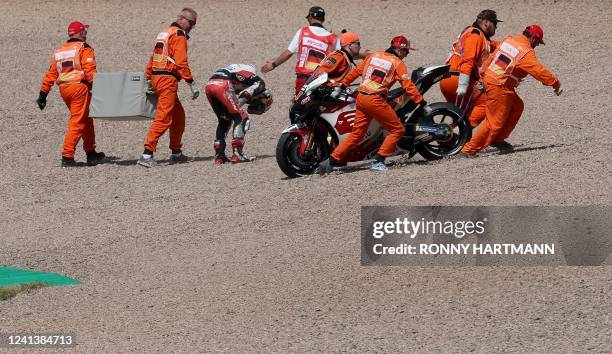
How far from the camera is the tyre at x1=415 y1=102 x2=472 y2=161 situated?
14.2 metres

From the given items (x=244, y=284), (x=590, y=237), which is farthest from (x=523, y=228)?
(x=244, y=284)

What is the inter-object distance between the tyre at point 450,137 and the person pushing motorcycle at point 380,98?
0.78 feet

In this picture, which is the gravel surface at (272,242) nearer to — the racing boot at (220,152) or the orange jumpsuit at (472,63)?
the racing boot at (220,152)

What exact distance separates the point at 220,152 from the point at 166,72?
118 centimetres

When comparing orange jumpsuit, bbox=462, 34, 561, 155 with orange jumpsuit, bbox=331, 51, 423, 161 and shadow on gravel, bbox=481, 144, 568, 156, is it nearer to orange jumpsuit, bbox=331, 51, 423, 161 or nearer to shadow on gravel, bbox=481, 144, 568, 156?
shadow on gravel, bbox=481, 144, 568, 156

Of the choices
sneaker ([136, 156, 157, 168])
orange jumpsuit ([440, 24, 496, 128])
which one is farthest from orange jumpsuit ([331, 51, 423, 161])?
sneaker ([136, 156, 157, 168])

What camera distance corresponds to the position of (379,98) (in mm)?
13719

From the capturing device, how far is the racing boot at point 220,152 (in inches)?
625

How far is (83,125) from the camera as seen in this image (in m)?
16.5

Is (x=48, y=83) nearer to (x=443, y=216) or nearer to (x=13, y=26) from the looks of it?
(x=443, y=216)

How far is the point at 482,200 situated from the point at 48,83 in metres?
6.91

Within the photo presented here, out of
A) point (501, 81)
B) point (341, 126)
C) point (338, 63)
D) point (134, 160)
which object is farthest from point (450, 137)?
point (134, 160)

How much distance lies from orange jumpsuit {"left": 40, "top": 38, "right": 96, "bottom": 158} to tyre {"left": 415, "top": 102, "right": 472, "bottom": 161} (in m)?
4.55

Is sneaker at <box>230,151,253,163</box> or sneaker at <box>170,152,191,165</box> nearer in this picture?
sneaker at <box>230,151,253,163</box>
